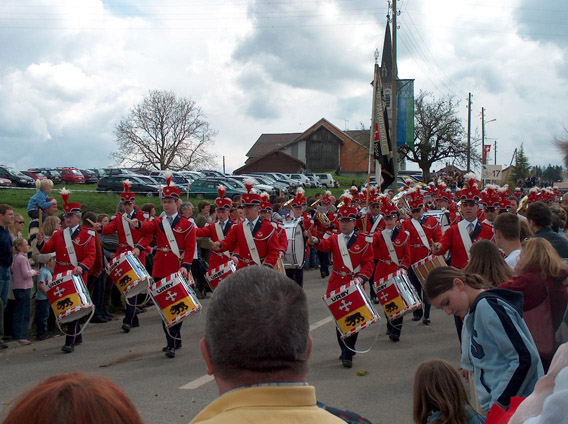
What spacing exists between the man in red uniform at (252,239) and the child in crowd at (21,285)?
9.09 feet

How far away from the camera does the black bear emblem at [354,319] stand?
7828mm

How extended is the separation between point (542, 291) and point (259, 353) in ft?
10.4

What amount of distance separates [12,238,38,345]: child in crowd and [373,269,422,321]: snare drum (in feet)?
16.8

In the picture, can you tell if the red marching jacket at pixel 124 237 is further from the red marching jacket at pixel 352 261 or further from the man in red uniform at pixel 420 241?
the man in red uniform at pixel 420 241

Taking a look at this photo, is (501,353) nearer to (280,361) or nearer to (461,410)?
(461,410)

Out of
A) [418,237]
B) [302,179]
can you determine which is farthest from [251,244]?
[302,179]

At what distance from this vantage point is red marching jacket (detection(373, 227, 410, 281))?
33.1ft

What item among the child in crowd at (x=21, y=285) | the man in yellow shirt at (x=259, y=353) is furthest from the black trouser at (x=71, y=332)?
the man in yellow shirt at (x=259, y=353)

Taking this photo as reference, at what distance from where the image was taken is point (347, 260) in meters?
8.42

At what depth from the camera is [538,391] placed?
157cm

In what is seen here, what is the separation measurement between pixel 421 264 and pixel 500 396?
6.47 meters

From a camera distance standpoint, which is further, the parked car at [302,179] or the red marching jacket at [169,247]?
the parked car at [302,179]

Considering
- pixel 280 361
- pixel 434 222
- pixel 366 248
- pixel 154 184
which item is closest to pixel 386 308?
pixel 366 248

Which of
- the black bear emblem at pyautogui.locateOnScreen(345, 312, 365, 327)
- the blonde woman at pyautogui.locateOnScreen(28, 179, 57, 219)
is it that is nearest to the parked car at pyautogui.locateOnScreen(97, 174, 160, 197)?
the blonde woman at pyautogui.locateOnScreen(28, 179, 57, 219)
